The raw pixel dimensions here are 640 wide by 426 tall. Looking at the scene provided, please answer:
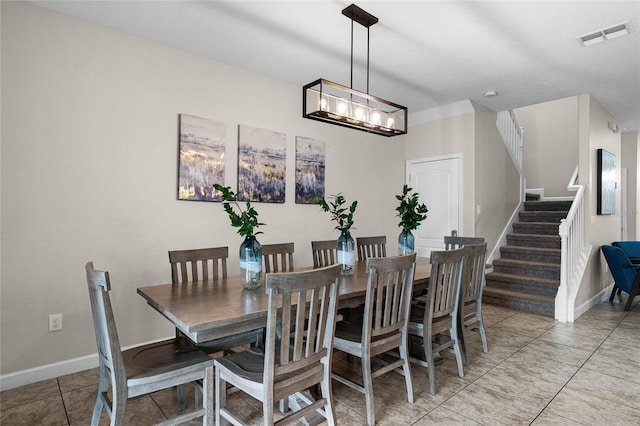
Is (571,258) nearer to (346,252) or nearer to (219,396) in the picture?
(346,252)

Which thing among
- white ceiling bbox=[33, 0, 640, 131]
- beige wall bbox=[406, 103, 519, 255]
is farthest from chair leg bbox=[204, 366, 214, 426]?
beige wall bbox=[406, 103, 519, 255]

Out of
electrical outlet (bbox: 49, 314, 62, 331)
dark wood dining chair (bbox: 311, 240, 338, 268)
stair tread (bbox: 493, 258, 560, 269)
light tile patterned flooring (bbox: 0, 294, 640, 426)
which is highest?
dark wood dining chair (bbox: 311, 240, 338, 268)

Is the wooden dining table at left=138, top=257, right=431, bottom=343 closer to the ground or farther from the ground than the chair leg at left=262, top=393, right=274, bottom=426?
farther from the ground

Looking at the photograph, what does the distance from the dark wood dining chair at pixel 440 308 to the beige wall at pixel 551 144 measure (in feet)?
18.9

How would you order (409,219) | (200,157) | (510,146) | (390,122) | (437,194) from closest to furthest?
(390,122), (409,219), (200,157), (437,194), (510,146)

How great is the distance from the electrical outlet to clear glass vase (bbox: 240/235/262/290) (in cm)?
162

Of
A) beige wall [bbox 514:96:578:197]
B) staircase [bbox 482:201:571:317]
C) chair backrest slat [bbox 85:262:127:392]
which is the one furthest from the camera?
beige wall [bbox 514:96:578:197]

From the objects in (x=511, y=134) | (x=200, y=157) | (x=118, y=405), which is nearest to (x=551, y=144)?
(x=511, y=134)

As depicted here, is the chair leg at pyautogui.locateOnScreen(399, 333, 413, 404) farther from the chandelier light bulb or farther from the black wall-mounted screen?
the black wall-mounted screen

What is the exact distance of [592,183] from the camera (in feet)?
15.3

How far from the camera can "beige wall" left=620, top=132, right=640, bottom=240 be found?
6.69 meters

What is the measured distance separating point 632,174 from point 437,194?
4.33m

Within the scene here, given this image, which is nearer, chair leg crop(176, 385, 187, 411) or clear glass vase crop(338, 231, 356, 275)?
chair leg crop(176, 385, 187, 411)

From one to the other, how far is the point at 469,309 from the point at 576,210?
2537 mm
